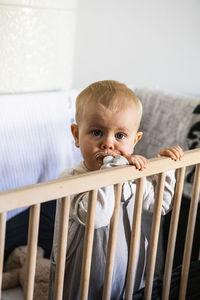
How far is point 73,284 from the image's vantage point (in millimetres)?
1038

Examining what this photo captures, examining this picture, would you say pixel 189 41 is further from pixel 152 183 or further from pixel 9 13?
pixel 152 183

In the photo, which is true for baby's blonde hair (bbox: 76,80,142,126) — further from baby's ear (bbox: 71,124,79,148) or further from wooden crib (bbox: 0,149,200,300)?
wooden crib (bbox: 0,149,200,300)

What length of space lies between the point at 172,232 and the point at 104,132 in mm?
262


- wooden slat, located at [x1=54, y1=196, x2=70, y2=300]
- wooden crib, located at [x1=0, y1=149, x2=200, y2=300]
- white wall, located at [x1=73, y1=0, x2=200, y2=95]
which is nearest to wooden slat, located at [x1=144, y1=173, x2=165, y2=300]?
wooden crib, located at [x1=0, y1=149, x2=200, y2=300]

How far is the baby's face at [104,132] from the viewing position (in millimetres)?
1049

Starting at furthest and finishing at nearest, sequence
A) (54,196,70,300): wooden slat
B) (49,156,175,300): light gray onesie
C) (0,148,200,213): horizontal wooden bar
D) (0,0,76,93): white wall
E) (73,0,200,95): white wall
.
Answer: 1. (73,0,200,95): white wall
2. (0,0,76,93): white wall
3. (49,156,175,300): light gray onesie
4. (54,196,70,300): wooden slat
5. (0,148,200,213): horizontal wooden bar

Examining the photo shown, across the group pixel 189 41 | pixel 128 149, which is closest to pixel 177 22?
pixel 189 41

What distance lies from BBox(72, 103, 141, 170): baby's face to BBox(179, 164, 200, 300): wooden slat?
166 mm

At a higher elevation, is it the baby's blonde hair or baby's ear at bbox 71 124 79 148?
the baby's blonde hair

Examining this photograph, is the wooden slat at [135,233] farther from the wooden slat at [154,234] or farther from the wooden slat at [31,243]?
the wooden slat at [31,243]

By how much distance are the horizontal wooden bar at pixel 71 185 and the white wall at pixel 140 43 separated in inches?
42.5

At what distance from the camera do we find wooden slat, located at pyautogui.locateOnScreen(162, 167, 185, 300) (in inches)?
40.0

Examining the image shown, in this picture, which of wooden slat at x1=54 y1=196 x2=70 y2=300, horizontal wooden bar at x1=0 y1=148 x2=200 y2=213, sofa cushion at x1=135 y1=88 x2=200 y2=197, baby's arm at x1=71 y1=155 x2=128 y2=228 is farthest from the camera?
sofa cushion at x1=135 y1=88 x2=200 y2=197

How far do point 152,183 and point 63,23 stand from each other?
784mm
